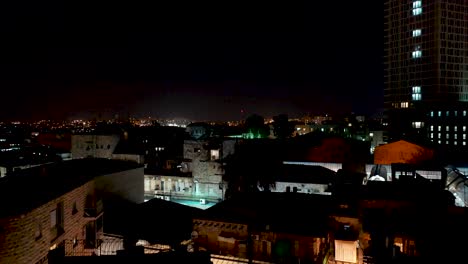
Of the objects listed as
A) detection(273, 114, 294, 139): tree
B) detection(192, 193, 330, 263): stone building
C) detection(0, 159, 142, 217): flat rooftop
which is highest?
detection(273, 114, 294, 139): tree

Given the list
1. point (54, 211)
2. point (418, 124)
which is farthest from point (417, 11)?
point (54, 211)

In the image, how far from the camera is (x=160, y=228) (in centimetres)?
1795

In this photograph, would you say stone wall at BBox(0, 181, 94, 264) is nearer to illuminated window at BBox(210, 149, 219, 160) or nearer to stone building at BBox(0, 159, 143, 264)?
stone building at BBox(0, 159, 143, 264)

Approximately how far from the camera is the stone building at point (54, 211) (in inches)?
448

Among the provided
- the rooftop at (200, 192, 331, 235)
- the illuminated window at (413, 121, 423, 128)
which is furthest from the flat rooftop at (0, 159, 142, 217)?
the illuminated window at (413, 121, 423, 128)

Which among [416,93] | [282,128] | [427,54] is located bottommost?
[282,128]

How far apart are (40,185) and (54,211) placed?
82.7 inches

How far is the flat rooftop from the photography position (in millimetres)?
12352

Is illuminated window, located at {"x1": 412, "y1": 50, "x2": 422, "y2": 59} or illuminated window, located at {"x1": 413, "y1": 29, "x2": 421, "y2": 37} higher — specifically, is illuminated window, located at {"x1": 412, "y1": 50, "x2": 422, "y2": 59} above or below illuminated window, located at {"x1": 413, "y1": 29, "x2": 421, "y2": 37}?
below

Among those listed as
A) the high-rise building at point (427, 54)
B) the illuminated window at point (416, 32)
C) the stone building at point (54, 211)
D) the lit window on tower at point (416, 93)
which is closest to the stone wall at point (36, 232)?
the stone building at point (54, 211)

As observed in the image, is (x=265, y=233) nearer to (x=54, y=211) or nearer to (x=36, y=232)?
(x=36, y=232)

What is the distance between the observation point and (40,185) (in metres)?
15.5

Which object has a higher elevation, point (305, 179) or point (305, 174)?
point (305, 174)

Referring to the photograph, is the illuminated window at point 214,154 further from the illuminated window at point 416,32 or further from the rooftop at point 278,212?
the illuminated window at point 416,32
